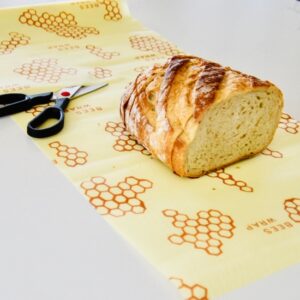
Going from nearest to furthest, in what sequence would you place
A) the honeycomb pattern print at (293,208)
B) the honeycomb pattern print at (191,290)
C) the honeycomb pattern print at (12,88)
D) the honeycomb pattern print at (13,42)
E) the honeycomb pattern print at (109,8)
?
the honeycomb pattern print at (191,290), the honeycomb pattern print at (293,208), the honeycomb pattern print at (12,88), the honeycomb pattern print at (13,42), the honeycomb pattern print at (109,8)

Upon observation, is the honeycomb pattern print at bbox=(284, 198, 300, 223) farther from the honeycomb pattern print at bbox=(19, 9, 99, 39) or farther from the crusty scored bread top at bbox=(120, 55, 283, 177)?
the honeycomb pattern print at bbox=(19, 9, 99, 39)

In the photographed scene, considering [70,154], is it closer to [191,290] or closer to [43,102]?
[43,102]

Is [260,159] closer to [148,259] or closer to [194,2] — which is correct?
[148,259]

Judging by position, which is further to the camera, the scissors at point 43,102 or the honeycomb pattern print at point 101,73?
the honeycomb pattern print at point 101,73

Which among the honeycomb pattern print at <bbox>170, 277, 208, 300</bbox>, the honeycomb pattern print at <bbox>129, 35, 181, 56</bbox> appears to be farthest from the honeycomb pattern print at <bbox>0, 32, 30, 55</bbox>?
the honeycomb pattern print at <bbox>170, 277, 208, 300</bbox>

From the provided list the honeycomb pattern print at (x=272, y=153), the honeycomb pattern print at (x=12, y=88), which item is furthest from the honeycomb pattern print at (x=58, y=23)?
the honeycomb pattern print at (x=272, y=153)

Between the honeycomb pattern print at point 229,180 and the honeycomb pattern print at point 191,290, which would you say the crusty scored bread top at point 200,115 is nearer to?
the honeycomb pattern print at point 229,180
